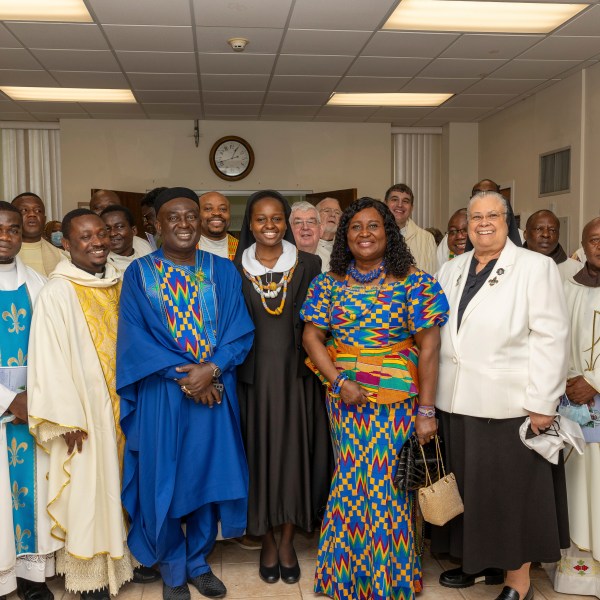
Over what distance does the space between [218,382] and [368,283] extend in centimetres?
83

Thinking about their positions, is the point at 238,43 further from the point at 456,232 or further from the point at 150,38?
the point at 456,232

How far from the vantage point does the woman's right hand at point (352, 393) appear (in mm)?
2791

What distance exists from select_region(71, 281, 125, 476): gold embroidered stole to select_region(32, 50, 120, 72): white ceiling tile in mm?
4012

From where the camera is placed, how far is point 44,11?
5.23 meters

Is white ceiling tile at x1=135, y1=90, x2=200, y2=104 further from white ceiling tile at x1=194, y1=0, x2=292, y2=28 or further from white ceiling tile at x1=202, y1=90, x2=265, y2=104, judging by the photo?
white ceiling tile at x1=194, y1=0, x2=292, y2=28

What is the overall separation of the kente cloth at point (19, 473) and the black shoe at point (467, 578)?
1.83 meters

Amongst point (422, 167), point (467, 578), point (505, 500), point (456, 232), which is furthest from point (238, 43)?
point (422, 167)

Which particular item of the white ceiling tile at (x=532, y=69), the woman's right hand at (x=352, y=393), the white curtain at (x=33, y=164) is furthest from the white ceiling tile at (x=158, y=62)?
the woman's right hand at (x=352, y=393)

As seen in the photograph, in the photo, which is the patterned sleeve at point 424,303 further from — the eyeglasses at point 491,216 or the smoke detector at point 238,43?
the smoke detector at point 238,43

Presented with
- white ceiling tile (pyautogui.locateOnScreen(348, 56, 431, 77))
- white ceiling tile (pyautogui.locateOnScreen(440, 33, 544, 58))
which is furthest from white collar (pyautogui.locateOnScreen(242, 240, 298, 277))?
white ceiling tile (pyautogui.locateOnScreen(348, 56, 431, 77))

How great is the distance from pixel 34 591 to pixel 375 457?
1.69 metres

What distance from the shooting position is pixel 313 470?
322cm

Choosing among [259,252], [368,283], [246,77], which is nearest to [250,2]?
[246,77]

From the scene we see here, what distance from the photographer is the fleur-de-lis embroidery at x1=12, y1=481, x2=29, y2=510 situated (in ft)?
9.60
